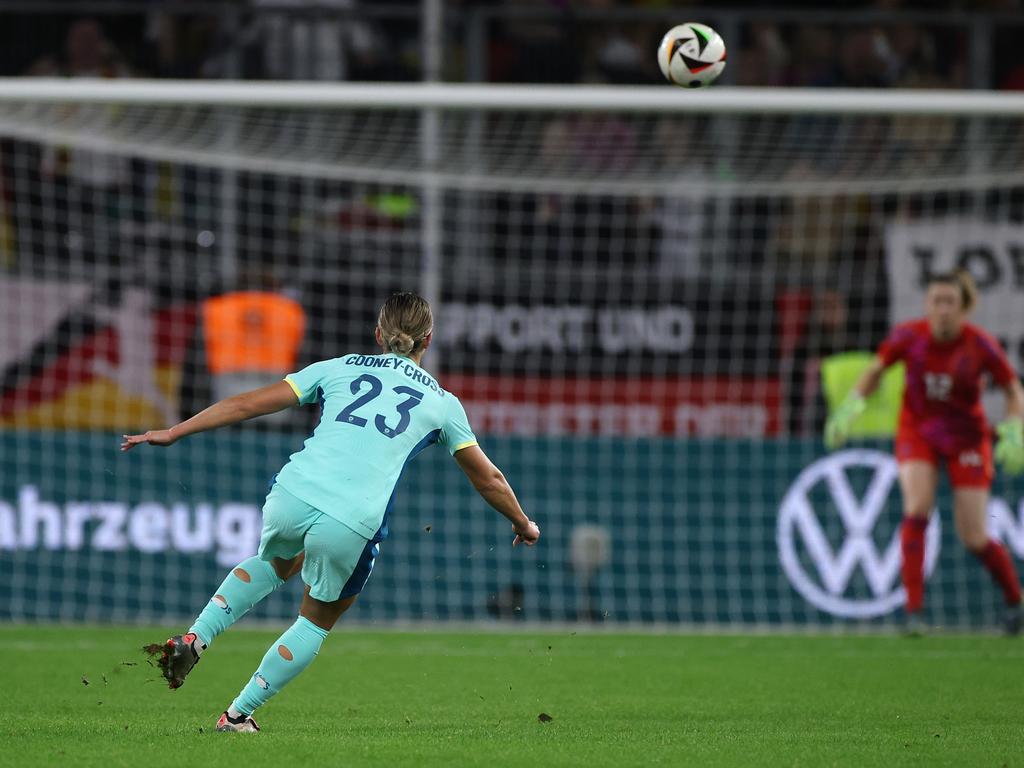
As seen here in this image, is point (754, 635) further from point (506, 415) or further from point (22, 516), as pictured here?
point (22, 516)

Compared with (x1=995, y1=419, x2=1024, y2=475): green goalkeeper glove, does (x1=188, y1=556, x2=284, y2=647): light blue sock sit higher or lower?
lower

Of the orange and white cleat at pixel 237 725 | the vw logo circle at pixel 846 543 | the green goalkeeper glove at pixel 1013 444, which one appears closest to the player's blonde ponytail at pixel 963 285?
the green goalkeeper glove at pixel 1013 444

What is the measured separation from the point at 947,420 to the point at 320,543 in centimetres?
548

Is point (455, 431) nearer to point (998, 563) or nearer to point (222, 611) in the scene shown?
point (222, 611)

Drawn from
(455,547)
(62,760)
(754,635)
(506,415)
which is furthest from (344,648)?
→ (62,760)

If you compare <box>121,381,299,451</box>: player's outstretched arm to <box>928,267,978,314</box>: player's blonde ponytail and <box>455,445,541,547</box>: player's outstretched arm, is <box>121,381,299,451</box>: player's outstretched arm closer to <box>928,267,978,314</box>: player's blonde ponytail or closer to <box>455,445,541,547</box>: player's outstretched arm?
<box>455,445,541,547</box>: player's outstretched arm

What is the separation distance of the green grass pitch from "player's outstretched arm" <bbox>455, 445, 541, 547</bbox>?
28.1 inches

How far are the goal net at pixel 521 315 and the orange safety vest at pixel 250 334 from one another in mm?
32

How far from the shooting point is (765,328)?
42.3 feet

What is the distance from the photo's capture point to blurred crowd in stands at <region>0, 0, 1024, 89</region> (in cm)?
1399

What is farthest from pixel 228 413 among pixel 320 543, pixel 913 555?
pixel 913 555

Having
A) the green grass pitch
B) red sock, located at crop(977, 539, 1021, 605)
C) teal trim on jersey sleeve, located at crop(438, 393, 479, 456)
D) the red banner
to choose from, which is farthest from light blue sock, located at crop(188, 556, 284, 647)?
the red banner

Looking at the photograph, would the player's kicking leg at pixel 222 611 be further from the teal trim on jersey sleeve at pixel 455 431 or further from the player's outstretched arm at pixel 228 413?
the teal trim on jersey sleeve at pixel 455 431

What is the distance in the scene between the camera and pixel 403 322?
566cm
